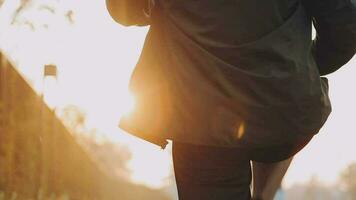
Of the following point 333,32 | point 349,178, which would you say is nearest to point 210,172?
point 333,32

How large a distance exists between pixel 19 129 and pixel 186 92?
6.06m

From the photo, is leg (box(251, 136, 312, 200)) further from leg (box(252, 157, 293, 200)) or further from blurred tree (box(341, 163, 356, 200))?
blurred tree (box(341, 163, 356, 200))

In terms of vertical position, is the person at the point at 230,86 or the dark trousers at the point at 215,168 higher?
the person at the point at 230,86

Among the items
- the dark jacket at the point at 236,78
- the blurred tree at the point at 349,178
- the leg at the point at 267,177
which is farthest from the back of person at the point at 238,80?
the blurred tree at the point at 349,178

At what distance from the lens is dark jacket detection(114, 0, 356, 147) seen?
207 centimetres

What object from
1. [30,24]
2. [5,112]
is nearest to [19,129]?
[5,112]

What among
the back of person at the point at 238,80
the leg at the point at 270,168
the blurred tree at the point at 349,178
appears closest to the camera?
the back of person at the point at 238,80

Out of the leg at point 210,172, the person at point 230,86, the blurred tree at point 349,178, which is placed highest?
the person at point 230,86

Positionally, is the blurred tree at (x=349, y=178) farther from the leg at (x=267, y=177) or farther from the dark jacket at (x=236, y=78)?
the dark jacket at (x=236, y=78)

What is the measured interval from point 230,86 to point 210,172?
254 millimetres

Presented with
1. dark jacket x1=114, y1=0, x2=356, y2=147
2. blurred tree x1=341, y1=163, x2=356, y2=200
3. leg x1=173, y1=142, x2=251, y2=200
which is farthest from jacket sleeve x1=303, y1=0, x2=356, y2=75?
blurred tree x1=341, y1=163, x2=356, y2=200

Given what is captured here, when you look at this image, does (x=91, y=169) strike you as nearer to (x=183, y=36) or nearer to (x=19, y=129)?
(x=19, y=129)

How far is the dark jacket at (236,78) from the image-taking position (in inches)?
81.4

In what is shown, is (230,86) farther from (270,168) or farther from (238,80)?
(270,168)
